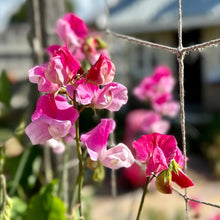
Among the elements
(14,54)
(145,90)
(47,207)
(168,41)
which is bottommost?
(14,54)

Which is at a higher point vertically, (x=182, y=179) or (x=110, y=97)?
(x=110, y=97)

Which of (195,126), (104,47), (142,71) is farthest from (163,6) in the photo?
(104,47)

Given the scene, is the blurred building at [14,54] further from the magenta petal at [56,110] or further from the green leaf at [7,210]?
the magenta petal at [56,110]

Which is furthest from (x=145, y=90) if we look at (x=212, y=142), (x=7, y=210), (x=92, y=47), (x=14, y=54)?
(x=14, y=54)

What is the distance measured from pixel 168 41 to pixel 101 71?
6793 millimetres

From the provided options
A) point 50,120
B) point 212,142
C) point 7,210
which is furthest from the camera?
point 212,142

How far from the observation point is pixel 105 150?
607mm

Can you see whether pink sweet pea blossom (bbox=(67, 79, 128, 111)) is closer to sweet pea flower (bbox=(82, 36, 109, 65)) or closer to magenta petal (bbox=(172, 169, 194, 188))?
magenta petal (bbox=(172, 169, 194, 188))

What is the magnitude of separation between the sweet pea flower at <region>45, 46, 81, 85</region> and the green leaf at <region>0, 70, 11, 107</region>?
1.44ft

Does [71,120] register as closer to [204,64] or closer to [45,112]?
[45,112]

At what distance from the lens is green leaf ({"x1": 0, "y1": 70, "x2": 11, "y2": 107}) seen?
978 mm

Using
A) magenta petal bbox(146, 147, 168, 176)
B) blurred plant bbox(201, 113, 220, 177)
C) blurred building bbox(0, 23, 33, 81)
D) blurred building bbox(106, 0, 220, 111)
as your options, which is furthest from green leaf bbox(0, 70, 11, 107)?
blurred building bbox(0, 23, 33, 81)

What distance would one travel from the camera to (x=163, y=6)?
6996 millimetres

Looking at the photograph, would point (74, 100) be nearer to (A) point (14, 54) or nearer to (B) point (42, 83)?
(B) point (42, 83)
